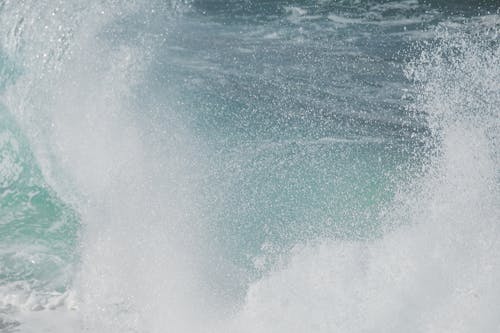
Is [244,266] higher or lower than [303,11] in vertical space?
lower

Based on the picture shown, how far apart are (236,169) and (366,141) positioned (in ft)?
7.02

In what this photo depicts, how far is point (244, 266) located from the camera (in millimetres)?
5875

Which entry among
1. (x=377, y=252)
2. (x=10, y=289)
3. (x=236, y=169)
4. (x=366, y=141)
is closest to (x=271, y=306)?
(x=377, y=252)

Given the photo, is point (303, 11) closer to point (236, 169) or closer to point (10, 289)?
point (236, 169)

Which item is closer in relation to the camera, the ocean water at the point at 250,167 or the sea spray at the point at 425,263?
the sea spray at the point at 425,263

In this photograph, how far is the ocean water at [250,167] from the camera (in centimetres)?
512

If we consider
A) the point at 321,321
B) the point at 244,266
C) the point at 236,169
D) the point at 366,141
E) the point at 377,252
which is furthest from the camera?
the point at 366,141

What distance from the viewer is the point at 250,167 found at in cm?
698

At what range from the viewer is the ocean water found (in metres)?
5.12

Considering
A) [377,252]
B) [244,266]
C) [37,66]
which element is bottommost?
[244,266]

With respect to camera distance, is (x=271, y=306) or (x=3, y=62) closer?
(x=271, y=306)

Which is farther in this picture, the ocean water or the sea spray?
the ocean water

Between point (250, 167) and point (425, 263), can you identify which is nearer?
point (425, 263)

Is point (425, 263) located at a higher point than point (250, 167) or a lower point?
lower
